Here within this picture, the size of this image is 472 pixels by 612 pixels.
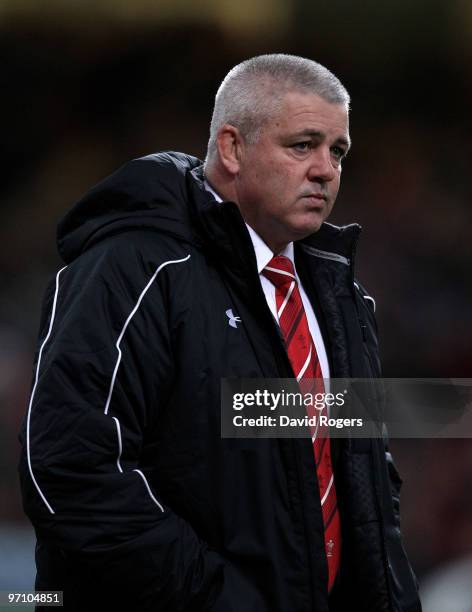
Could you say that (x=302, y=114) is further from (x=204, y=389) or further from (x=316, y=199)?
(x=204, y=389)

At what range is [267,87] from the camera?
6.22ft

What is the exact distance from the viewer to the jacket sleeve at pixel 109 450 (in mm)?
1579

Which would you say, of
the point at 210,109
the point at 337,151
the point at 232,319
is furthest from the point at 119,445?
the point at 210,109

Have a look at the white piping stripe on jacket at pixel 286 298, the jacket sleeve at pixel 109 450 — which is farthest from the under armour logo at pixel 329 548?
the white piping stripe on jacket at pixel 286 298

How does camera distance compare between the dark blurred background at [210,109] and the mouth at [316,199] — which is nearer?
the mouth at [316,199]

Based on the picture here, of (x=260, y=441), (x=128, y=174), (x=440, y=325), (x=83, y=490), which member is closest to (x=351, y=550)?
(x=260, y=441)

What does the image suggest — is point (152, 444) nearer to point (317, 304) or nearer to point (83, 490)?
point (83, 490)

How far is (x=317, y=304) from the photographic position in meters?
2.04

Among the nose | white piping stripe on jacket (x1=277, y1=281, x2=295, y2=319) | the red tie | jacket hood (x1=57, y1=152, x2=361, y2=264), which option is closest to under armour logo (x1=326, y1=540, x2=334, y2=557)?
the red tie

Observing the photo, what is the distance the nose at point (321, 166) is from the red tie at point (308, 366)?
0.62 ft

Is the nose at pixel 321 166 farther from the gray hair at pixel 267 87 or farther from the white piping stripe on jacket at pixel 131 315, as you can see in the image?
the white piping stripe on jacket at pixel 131 315

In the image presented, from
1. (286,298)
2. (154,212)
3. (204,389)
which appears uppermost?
(154,212)

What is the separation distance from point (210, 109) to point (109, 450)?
11.3 ft

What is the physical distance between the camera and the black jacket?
1592mm
